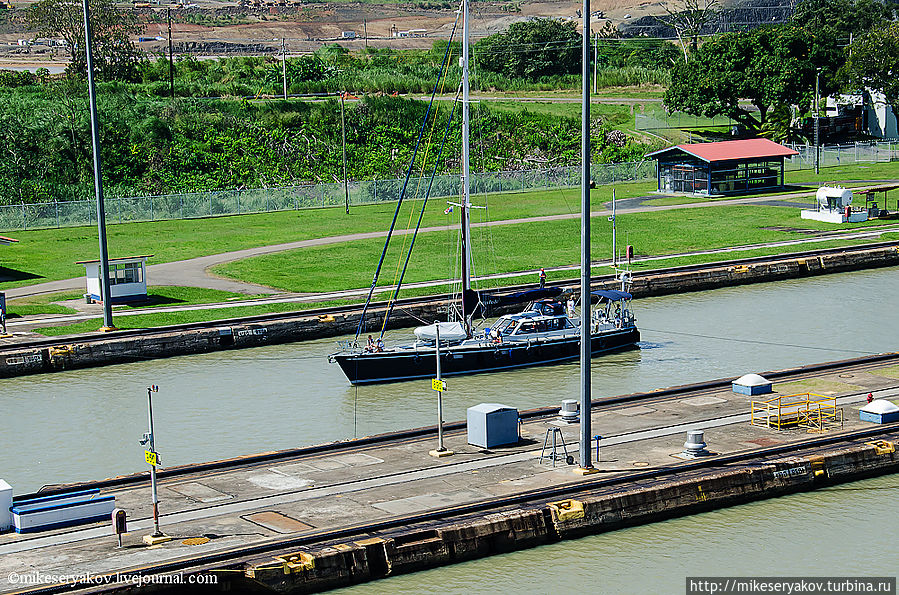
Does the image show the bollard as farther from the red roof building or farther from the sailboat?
the red roof building

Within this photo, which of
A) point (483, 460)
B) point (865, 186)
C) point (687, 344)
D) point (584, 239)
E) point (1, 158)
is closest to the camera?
point (584, 239)

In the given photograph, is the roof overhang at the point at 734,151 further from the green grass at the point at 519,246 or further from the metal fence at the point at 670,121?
the metal fence at the point at 670,121

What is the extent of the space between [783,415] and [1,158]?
277ft

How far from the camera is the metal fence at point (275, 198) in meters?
86.7

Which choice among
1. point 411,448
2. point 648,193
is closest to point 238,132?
point 648,193

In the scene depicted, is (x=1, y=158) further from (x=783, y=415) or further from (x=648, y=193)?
(x=783, y=415)

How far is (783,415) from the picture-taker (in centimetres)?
3591

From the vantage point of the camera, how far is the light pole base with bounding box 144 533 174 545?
87.2 feet

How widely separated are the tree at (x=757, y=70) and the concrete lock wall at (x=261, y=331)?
47980 mm

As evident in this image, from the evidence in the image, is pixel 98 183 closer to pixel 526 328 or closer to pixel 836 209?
pixel 526 328

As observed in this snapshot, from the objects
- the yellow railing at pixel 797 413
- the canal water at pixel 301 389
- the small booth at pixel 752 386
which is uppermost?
the small booth at pixel 752 386

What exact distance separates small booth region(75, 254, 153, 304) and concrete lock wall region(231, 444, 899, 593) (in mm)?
34308

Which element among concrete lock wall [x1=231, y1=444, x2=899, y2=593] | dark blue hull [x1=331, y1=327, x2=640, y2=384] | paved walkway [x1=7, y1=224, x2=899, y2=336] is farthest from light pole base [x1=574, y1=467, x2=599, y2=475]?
paved walkway [x1=7, y1=224, x2=899, y2=336]

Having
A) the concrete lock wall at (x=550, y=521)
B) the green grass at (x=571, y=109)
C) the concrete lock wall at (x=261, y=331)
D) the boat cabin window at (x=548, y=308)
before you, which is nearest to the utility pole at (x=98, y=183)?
the concrete lock wall at (x=261, y=331)
